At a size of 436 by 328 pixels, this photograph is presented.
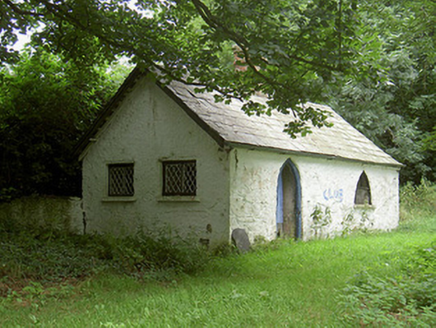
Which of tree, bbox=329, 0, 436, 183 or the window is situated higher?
tree, bbox=329, 0, 436, 183

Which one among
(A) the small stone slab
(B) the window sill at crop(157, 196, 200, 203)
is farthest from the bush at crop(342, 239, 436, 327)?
(B) the window sill at crop(157, 196, 200, 203)

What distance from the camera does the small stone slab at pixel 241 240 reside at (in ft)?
39.1

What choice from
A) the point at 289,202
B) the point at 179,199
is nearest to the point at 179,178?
the point at 179,199

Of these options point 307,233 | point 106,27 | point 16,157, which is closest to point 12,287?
point 106,27

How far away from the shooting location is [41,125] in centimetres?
1558

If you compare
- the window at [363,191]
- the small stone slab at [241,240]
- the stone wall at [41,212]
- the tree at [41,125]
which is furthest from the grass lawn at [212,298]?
the window at [363,191]

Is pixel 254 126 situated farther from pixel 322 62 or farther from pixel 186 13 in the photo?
pixel 322 62

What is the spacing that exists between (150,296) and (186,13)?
23.3 ft

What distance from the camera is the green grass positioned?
6102 millimetres

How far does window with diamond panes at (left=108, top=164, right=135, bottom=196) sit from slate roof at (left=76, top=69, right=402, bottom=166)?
1.35 metres

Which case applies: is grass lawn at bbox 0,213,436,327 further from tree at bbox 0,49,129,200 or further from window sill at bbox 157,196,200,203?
tree at bbox 0,49,129,200

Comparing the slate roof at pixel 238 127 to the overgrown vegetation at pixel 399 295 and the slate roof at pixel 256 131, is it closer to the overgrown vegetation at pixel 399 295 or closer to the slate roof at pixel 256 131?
the slate roof at pixel 256 131

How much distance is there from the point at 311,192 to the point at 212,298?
336 inches

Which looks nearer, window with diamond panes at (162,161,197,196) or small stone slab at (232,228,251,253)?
small stone slab at (232,228,251,253)
